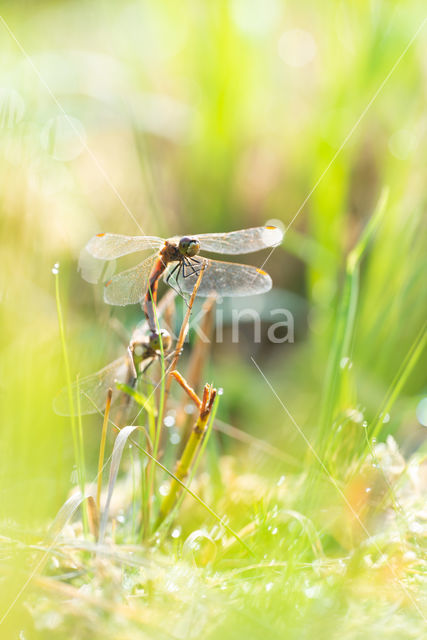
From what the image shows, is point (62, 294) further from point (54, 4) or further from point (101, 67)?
point (54, 4)

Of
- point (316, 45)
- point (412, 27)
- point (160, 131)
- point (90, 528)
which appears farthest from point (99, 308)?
point (316, 45)

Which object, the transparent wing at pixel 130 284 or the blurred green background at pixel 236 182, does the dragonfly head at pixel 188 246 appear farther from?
the blurred green background at pixel 236 182

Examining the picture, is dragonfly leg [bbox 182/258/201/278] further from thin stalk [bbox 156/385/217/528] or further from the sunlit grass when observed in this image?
thin stalk [bbox 156/385/217/528]

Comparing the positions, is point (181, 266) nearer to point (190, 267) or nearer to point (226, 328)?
point (190, 267)

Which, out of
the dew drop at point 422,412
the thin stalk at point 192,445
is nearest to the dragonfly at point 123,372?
the thin stalk at point 192,445

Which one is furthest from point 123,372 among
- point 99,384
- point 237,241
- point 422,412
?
point 422,412

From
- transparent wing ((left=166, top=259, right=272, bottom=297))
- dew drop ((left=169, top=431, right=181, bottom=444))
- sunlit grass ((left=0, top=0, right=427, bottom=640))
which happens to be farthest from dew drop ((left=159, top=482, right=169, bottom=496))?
transparent wing ((left=166, top=259, right=272, bottom=297))
